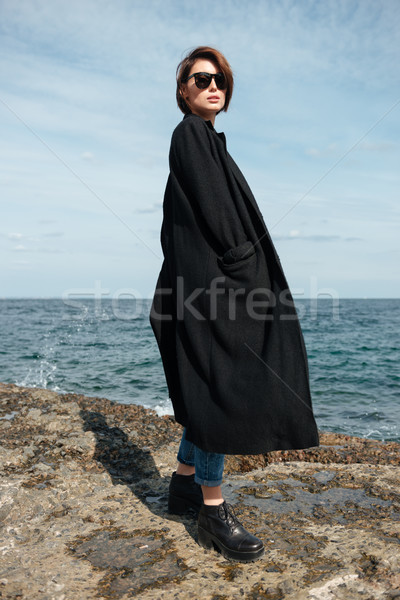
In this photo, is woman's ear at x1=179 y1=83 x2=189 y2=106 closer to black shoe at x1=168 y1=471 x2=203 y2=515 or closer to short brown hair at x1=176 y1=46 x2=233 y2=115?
short brown hair at x1=176 y1=46 x2=233 y2=115

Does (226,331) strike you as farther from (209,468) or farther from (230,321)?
(209,468)

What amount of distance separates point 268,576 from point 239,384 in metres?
0.87

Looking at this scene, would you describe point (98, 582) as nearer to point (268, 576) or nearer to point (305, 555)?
point (268, 576)

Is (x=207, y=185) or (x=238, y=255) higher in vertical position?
(x=207, y=185)

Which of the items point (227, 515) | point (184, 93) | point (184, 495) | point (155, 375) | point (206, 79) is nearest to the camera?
point (227, 515)

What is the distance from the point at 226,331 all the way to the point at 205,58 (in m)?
1.47

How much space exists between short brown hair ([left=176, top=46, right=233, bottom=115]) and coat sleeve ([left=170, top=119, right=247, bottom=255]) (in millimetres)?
348

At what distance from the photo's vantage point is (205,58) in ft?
8.38

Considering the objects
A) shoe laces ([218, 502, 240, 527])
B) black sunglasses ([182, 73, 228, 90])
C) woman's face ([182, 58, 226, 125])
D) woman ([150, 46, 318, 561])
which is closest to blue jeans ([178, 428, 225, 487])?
woman ([150, 46, 318, 561])

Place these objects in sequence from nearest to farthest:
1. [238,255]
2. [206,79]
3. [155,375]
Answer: [238,255]
[206,79]
[155,375]

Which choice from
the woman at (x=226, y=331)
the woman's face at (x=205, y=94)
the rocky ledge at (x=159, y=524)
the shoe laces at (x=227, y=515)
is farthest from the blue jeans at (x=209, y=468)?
the woman's face at (x=205, y=94)

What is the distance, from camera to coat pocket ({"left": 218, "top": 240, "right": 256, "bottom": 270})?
2.28m

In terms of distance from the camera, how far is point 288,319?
7.51 feet

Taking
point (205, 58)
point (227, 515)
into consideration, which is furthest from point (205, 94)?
point (227, 515)
